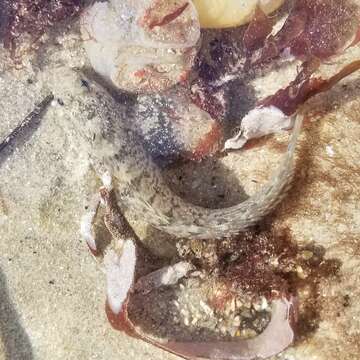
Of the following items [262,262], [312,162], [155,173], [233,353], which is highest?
[155,173]

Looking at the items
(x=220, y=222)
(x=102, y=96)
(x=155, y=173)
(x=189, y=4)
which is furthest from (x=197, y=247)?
(x=189, y=4)

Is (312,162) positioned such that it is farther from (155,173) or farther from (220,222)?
(155,173)

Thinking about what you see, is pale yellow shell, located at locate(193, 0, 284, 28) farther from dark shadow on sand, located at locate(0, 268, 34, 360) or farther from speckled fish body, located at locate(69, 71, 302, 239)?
dark shadow on sand, located at locate(0, 268, 34, 360)

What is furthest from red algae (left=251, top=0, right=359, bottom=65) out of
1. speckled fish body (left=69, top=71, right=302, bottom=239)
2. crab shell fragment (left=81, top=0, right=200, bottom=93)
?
speckled fish body (left=69, top=71, right=302, bottom=239)

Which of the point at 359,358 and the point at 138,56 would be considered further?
the point at 138,56

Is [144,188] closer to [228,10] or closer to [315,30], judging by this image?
[228,10]
